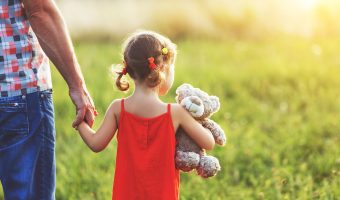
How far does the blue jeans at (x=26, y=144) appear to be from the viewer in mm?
3029

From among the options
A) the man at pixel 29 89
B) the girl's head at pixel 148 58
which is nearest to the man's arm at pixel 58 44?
the man at pixel 29 89

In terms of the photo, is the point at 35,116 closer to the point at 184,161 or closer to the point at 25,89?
the point at 25,89

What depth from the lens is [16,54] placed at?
3.04 meters

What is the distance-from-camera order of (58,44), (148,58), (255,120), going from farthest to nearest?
(255,120) < (58,44) < (148,58)

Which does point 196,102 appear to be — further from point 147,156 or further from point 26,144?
point 26,144

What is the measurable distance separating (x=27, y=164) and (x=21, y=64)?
0.43 m

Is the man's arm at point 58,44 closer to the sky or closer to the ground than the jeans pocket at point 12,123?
closer to the sky

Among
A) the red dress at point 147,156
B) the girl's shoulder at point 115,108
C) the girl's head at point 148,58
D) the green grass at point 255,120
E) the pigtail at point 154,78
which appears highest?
the green grass at point 255,120

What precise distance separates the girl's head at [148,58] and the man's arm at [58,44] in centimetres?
25

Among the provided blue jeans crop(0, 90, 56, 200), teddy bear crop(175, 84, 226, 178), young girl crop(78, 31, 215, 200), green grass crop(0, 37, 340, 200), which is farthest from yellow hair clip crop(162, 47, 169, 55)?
green grass crop(0, 37, 340, 200)

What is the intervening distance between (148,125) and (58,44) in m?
0.53

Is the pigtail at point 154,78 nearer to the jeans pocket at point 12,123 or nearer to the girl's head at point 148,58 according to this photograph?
the girl's head at point 148,58

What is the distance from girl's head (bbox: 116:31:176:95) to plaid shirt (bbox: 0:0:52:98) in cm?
40

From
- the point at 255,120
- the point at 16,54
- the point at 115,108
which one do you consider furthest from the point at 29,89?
the point at 255,120
